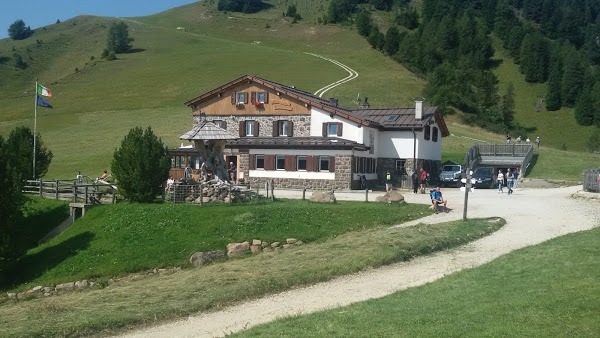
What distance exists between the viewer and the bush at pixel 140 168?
31344 mm

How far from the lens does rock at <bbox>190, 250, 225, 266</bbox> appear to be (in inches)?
931

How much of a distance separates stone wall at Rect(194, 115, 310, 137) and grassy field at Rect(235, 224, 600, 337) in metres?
31.9

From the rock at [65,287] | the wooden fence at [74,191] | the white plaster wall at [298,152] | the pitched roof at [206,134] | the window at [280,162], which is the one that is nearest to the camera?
the rock at [65,287]

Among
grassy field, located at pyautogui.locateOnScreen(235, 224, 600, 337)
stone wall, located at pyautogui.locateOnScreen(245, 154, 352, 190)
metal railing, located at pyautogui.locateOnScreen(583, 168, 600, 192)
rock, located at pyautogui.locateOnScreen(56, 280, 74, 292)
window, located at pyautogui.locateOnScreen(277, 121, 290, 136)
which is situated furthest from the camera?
window, located at pyautogui.locateOnScreen(277, 121, 290, 136)

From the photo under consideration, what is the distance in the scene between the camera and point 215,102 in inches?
2014

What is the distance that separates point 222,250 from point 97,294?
6.44 metres

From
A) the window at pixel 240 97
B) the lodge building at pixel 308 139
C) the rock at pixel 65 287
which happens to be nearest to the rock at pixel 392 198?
the lodge building at pixel 308 139

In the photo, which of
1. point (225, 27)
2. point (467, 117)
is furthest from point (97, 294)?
point (225, 27)

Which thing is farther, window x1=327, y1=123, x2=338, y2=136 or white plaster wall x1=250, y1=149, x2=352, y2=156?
window x1=327, y1=123, x2=338, y2=136

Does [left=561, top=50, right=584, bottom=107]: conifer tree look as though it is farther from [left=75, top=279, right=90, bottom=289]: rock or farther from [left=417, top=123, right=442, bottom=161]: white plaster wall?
[left=75, top=279, right=90, bottom=289]: rock

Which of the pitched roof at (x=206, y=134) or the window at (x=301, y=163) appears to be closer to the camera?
the pitched roof at (x=206, y=134)

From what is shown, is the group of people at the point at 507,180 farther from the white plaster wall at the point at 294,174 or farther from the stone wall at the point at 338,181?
the white plaster wall at the point at 294,174

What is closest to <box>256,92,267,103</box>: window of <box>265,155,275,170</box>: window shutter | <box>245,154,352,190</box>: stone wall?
<box>265,155,275,170</box>: window shutter

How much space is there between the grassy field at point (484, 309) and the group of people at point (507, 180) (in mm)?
25381
